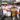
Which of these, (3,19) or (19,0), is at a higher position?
Result: (19,0)

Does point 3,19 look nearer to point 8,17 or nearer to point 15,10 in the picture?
point 8,17

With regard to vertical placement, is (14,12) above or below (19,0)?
below

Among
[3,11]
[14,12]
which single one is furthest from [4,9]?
[14,12]

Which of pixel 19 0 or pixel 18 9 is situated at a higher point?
pixel 19 0

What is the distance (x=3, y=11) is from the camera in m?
0.67

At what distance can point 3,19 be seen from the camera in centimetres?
67

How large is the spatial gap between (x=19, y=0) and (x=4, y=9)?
0.22 m

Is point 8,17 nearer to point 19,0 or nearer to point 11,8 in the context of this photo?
point 11,8

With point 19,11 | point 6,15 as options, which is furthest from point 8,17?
point 19,11

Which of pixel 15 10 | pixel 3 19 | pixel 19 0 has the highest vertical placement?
pixel 19 0

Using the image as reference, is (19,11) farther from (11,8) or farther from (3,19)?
(3,19)

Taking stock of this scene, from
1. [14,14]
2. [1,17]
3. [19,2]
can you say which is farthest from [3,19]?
[19,2]

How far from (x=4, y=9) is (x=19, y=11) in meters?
0.19

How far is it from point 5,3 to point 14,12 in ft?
0.51
